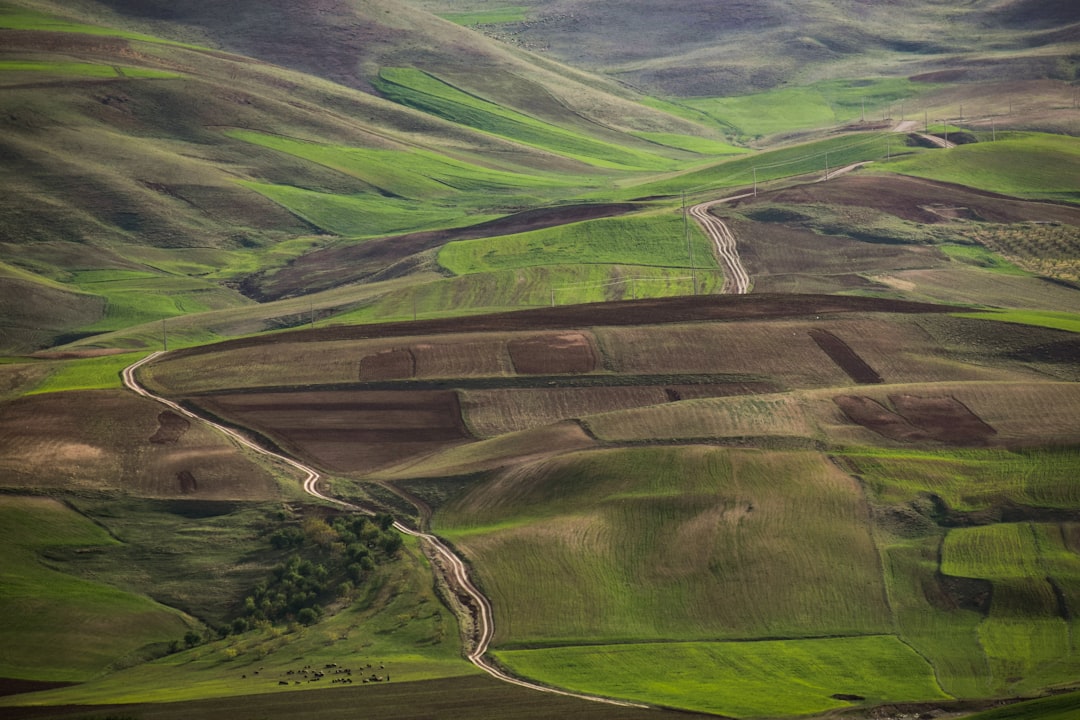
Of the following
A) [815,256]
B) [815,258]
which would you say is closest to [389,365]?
[815,258]

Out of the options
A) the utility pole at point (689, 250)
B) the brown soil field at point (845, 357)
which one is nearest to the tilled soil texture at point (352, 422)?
the brown soil field at point (845, 357)

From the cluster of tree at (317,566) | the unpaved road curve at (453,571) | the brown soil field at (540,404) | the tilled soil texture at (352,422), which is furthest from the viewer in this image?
the brown soil field at (540,404)

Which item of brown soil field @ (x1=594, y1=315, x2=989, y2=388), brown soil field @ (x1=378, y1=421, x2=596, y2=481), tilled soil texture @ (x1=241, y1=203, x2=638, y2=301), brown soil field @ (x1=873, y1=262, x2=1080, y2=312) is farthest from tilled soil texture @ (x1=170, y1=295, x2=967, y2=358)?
tilled soil texture @ (x1=241, y1=203, x2=638, y2=301)

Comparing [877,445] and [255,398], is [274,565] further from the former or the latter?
[877,445]

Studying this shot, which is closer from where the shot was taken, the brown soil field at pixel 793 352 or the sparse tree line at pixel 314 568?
the sparse tree line at pixel 314 568

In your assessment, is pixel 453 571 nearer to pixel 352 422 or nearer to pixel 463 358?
pixel 352 422

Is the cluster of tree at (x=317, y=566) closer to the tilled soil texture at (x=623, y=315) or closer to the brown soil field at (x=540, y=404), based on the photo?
the brown soil field at (x=540, y=404)

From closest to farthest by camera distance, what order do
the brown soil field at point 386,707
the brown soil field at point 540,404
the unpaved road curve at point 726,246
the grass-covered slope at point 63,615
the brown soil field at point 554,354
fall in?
the brown soil field at point 386,707 < the grass-covered slope at point 63,615 < the brown soil field at point 540,404 < the brown soil field at point 554,354 < the unpaved road curve at point 726,246
